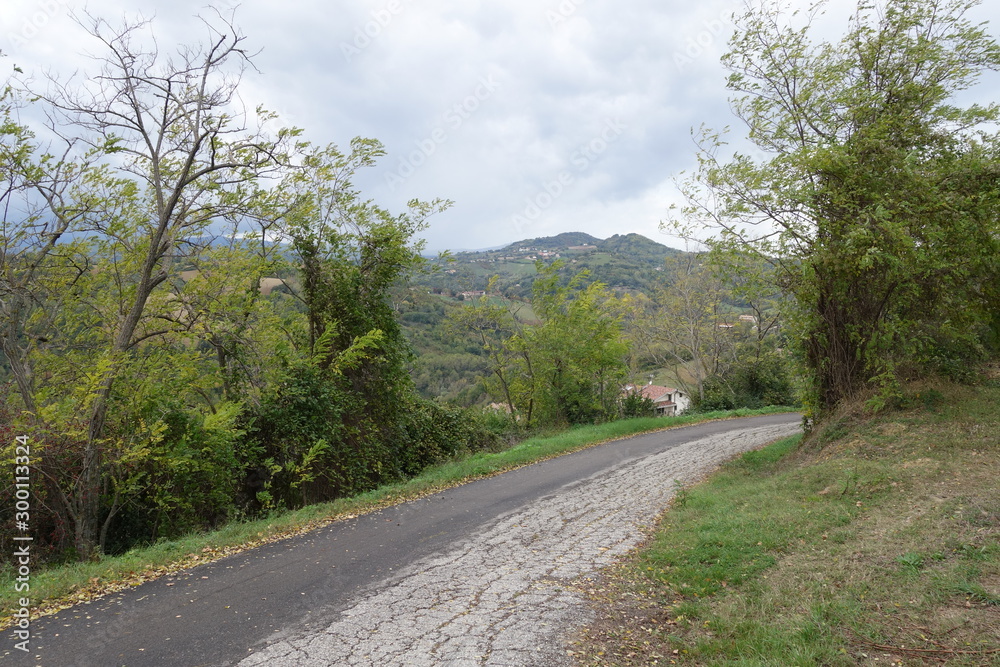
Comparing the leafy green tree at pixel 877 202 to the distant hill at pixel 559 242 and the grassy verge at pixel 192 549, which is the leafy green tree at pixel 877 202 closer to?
the grassy verge at pixel 192 549

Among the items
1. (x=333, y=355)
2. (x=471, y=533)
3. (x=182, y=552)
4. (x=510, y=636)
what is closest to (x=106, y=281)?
(x=333, y=355)

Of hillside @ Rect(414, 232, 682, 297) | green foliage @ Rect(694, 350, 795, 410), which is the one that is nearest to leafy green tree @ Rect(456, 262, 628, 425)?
green foliage @ Rect(694, 350, 795, 410)

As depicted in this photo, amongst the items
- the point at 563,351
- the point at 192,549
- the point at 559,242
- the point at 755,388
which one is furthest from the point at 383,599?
the point at 559,242

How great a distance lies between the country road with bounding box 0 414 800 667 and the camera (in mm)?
4176

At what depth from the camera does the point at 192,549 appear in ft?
22.3

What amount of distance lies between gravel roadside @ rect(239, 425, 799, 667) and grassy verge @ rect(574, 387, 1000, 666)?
39 cm

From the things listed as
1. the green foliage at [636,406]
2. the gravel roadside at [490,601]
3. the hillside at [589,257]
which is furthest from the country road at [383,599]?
the hillside at [589,257]

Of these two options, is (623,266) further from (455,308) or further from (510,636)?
(510,636)

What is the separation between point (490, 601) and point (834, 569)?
3230 mm

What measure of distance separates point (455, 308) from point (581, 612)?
21.8 m

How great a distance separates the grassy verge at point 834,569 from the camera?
12.9 ft

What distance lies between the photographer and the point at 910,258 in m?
8.47

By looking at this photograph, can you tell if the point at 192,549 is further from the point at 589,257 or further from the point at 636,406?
the point at 589,257

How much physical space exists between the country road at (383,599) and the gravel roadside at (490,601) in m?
0.02
